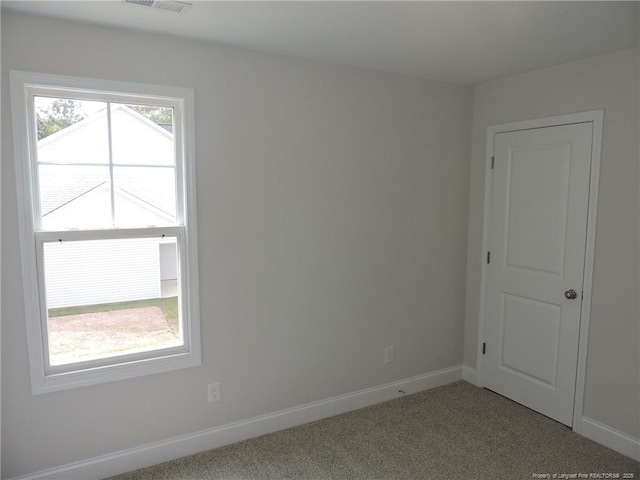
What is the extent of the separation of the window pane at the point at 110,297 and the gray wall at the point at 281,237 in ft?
0.54

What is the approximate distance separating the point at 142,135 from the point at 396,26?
4.78 feet

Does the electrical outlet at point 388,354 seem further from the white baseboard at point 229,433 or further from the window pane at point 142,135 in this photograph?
the window pane at point 142,135

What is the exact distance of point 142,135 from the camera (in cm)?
248

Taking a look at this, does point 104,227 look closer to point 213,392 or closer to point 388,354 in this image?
point 213,392

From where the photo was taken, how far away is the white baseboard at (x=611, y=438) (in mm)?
2672

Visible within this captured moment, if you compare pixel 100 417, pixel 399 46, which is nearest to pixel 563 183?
pixel 399 46

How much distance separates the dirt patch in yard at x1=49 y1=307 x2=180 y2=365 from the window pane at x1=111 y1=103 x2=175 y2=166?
0.85m

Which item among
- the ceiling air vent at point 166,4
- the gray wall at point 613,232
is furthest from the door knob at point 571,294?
the ceiling air vent at point 166,4

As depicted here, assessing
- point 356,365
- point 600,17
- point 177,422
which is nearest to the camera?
point 600,17

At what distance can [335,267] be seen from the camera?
313 cm

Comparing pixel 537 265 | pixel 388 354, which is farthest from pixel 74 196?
pixel 537 265

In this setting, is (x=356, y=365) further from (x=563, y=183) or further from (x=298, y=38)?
(x=298, y=38)

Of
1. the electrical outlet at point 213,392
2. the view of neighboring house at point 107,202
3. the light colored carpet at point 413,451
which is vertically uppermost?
the view of neighboring house at point 107,202

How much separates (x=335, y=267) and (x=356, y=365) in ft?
2.50
